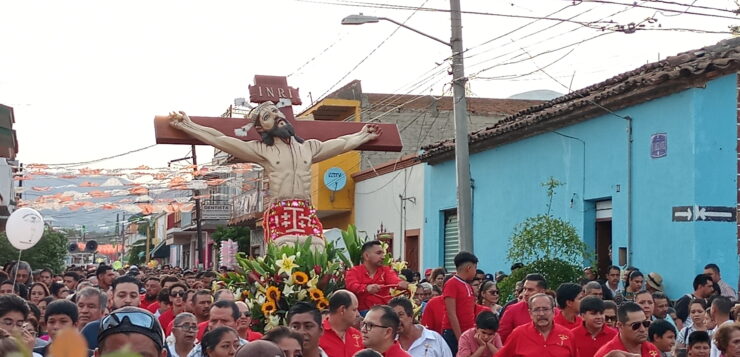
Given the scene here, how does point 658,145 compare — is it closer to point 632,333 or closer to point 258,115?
point 258,115

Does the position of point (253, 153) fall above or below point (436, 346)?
above

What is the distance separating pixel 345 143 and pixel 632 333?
801cm

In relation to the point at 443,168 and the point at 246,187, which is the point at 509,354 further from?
the point at 246,187

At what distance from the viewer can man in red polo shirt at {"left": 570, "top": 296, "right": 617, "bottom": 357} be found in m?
8.62

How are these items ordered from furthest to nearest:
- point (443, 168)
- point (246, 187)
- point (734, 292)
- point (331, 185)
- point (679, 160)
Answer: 1. point (246, 187)
2. point (331, 185)
3. point (443, 168)
4. point (679, 160)
5. point (734, 292)

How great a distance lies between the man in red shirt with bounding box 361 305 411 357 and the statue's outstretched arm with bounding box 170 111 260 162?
7417 mm

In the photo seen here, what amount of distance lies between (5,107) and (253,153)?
762 cm

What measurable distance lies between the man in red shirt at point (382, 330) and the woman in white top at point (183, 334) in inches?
52.4

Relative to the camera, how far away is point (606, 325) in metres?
8.79

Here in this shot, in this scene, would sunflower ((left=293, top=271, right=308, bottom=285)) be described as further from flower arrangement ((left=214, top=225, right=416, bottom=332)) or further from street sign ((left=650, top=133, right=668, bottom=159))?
street sign ((left=650, top=133, right=668, bottom=159))

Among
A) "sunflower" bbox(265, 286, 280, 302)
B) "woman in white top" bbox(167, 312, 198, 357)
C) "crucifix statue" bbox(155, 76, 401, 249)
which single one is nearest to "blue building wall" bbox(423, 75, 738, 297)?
"crucifix statue" bbox(155, 76, 401, 249)

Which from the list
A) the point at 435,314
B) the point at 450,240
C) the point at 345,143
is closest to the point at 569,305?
Answer: the point at 435,314

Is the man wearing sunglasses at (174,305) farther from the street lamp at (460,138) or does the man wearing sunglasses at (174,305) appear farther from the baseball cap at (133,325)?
the baseball cap at (133,325)

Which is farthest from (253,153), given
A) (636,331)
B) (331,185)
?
(331,185)
